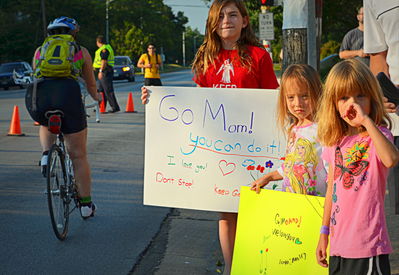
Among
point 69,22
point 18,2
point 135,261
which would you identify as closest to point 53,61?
point 69,22

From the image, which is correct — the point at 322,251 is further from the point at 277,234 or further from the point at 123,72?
the point at 123,72

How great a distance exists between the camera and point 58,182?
6.46 metres

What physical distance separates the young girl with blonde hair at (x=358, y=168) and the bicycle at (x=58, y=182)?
335 centimetres

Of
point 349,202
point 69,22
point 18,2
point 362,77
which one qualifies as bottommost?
point 349,202

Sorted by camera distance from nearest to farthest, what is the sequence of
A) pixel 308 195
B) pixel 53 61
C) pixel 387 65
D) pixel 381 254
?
1. pixel 381 254
2. pixel 308 195
3. pixel 387 65
4. pixel 53 61

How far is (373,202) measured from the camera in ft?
10.5

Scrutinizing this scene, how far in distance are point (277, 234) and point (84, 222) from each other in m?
3.48

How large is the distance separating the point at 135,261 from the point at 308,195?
2192 millimetres

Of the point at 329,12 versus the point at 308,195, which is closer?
the point at 308,195

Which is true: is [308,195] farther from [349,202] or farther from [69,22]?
[69,22]

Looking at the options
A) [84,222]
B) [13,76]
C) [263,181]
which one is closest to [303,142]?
[263,181]

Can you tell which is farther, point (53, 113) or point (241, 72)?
point (53, 113)

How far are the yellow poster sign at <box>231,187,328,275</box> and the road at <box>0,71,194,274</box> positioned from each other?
1.55m

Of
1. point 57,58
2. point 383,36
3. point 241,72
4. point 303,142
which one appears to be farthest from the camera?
point 57,58
